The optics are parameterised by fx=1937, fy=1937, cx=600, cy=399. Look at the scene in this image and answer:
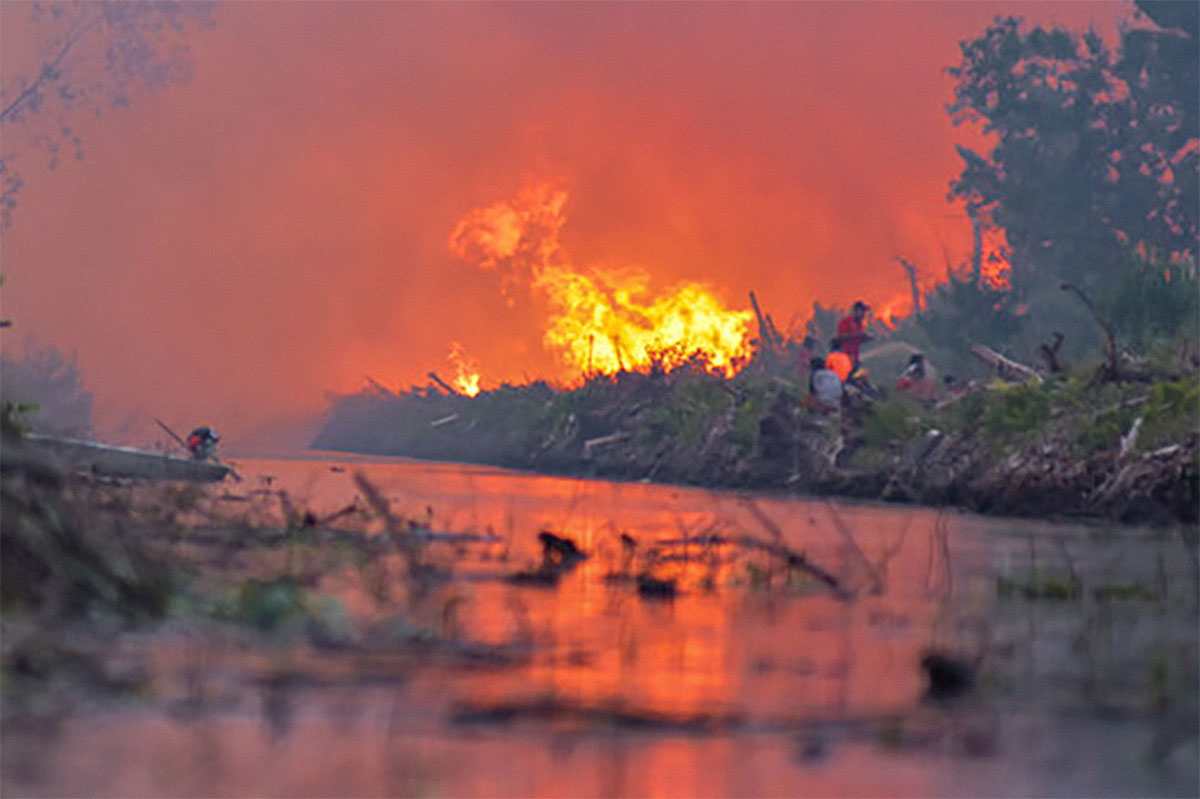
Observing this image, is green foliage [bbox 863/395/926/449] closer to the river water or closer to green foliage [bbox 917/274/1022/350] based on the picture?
the river water

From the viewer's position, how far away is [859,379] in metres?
33.7

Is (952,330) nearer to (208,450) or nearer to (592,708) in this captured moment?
(208,450)

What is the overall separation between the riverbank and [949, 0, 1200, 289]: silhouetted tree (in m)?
14.3

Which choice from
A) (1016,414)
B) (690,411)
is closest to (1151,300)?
(690,411)

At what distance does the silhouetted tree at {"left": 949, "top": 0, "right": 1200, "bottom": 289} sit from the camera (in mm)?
54438

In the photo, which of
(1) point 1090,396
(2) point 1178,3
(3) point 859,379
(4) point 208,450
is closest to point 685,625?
(1) point 1090,396

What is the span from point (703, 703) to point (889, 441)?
21332 millimetres

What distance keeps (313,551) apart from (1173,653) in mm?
6322

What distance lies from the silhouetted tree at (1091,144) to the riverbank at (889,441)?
14.3 metres

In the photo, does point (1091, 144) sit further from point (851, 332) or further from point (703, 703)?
point (703, 703)

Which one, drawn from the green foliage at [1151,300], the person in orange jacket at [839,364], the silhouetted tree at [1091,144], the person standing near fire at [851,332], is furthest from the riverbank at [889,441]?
the silhouetted tree at [1091,144]

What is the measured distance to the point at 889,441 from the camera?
96.5ft

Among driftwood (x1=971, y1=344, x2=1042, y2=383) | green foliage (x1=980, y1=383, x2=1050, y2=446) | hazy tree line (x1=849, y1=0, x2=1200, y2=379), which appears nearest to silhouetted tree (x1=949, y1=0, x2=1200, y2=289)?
hazy tree line (x1=849, y1=0, x2=1200, y2=379)

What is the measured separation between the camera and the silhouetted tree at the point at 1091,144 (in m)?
54.4
